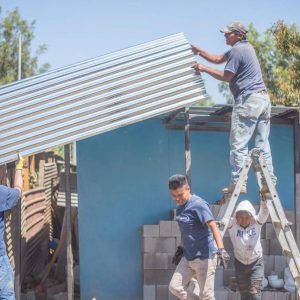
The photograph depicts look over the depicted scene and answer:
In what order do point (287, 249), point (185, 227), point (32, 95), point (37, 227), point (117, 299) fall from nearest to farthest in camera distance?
point (185, 227) < point (287, 249) < point (32, 95) < point (117, 299) < point (37, 227)

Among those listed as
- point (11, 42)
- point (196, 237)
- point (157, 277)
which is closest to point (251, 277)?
point (196, 237)

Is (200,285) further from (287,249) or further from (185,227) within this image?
(287,249)

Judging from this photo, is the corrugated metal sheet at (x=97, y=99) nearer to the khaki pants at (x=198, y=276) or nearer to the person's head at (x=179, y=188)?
the person's head at (x=179, y=188)

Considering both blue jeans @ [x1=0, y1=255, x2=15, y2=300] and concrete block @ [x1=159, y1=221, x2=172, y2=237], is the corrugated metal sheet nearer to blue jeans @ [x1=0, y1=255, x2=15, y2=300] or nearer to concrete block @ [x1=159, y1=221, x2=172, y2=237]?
blue jeans @ [x1=0, y1=255, x2=15, y2=300]

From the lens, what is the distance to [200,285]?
549cm

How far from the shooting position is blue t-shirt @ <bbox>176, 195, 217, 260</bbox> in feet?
→ 17.5

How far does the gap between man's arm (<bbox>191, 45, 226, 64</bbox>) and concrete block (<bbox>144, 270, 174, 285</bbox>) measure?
3.12 metres

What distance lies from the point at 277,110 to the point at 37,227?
5.54 meters

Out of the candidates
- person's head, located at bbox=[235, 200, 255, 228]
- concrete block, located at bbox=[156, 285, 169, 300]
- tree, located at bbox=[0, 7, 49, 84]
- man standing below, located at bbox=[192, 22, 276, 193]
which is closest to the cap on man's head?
man standing below, located at bbox=[192, 22, 276, 193]

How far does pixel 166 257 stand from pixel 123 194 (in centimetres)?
128

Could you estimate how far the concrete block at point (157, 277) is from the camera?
771cm

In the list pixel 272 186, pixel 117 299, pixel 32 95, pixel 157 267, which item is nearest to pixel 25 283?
pixel 117 299

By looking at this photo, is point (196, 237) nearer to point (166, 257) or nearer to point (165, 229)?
point (165, 229)

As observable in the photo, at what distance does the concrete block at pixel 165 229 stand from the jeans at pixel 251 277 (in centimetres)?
162
